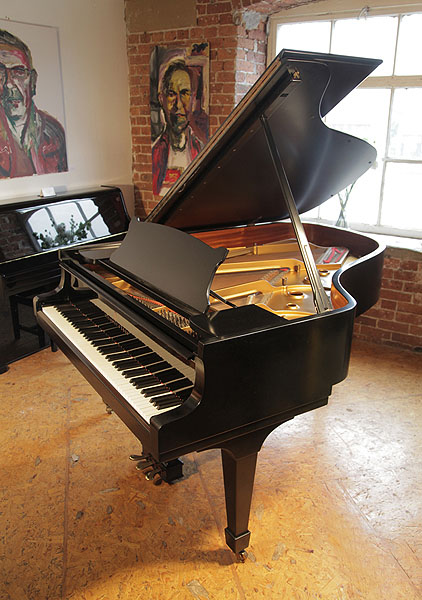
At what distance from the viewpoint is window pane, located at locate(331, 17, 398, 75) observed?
12.3ft

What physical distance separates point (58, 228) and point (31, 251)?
1.03ft

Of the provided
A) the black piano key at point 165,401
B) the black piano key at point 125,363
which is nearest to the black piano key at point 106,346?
the black piano key at point 125,363

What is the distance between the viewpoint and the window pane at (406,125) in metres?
3.82

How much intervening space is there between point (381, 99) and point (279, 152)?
74.0 inches

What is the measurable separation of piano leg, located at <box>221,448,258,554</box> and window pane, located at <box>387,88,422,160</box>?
3042 mm

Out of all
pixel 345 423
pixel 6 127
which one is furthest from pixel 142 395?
pixel 6 127

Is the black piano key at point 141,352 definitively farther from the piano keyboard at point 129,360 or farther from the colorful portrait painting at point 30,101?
the colorful portrait painting at point 30,101

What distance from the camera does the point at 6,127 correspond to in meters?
3.75

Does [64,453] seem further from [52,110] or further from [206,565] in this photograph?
[52,110]

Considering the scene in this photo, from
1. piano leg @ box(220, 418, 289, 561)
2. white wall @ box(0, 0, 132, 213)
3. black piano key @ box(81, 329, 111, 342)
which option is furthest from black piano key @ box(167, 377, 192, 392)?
white wall @ box(0, 0, 132, 213)

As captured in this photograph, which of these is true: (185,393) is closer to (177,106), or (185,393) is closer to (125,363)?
(125,363)

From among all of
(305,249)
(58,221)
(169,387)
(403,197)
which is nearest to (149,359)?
(169,387)

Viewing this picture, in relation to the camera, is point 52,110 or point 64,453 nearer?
point 64,453

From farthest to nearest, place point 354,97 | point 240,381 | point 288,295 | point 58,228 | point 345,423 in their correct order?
point 354,97
point 58,228
point 345,423
point 288,295
point 240,381
